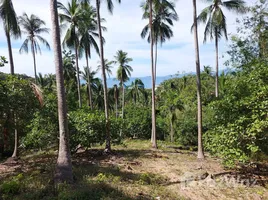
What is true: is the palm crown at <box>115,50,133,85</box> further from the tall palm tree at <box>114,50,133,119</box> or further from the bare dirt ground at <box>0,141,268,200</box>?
the bare dirt ground at <box>0,141,268,200</box>

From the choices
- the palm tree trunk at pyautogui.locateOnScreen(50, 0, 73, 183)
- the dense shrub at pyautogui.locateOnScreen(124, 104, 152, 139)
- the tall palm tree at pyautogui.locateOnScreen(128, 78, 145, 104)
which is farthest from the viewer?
the tall palm tree at pyautogui.locateOnScreen(128, 78, 145, 104)

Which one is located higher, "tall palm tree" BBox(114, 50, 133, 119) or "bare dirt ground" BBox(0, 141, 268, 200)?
"tall palm tree" BBox(114, 50, 133, 119)

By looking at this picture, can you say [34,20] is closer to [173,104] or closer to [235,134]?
[173,104]

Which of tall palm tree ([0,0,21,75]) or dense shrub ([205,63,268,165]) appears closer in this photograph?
dense shrub ([205,63,268,165])

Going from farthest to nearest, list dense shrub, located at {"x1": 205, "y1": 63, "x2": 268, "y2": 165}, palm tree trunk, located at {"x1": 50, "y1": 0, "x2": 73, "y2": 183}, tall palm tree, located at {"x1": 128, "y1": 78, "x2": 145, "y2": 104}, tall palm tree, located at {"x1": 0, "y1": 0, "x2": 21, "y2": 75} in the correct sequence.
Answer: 1. tall palm tree, located at {"x1": 128, "y1": 78, "x2": 145, "y2": 104}
2. tall palm tree, located at {"x1": 0, "y1": 0, "x2": 21, "y2": 75}
3. dense shrub, located at {"x1": 205, "y1": 63, "x2": 268, "y2": 165}
4. palm tree trunk, located at {"x1": 50, "y1": 0, "x2": 73, "y2": 183}

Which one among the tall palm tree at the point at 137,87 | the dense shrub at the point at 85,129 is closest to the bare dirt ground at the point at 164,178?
the dense shrub at the point at 85,129

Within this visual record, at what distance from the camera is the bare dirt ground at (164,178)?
6.66 meters

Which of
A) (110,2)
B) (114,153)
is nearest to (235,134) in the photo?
(114,153)

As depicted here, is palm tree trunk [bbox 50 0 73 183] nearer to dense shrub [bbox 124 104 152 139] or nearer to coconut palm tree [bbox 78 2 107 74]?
coconut palm tree [bbox 78 2 107 74]

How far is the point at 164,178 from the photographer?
323 inches

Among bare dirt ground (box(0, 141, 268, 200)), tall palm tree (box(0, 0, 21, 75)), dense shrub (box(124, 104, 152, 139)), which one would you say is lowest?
dense shrub (box(124, 104, 152, 139))

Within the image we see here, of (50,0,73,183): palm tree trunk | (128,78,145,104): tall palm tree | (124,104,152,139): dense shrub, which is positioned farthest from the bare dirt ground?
(128,78,145,104): tall palm tree

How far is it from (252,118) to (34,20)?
20.1 metres

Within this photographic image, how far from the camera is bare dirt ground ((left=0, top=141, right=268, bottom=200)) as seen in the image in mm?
6664
